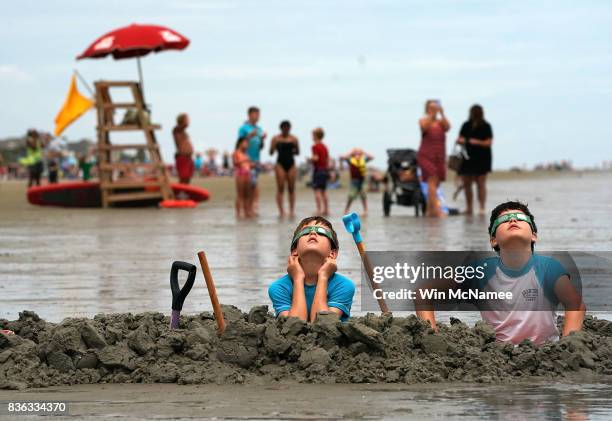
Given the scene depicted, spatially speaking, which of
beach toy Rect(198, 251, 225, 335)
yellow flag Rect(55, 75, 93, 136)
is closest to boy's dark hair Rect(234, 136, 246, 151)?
yellow flag Rect(55, 75, 93, 136)

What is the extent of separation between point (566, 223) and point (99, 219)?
840 centimetres

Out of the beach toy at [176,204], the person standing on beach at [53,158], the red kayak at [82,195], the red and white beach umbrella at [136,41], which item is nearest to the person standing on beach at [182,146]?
the red kayak at [82,195]

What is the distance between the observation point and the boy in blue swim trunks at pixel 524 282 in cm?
736

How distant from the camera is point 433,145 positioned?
76.3ft

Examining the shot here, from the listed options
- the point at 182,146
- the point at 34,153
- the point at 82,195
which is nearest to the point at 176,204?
the point at 182,146

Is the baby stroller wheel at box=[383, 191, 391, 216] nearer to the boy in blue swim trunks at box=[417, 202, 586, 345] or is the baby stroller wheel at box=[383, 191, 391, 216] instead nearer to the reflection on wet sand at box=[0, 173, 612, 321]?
the reflection on wet sand at box=[0, 173, 612, 321]

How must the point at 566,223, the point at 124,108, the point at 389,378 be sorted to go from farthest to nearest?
the point at 124,108 < the point at 566,223 < the point at 389,378

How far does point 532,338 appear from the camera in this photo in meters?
7.55

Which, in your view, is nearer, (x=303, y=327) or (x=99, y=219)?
(x=303, y=327)

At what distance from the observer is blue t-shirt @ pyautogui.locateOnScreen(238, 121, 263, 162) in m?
25.4

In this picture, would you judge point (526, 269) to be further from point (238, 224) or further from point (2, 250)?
point (238, 224)

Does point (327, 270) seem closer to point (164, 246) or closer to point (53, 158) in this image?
point (164, 246)

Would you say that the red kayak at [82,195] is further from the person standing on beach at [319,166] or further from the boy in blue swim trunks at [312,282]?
the boy in blue swim trunks at [312,282]

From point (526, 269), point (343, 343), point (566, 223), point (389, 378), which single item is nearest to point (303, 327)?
point (343, 343)
